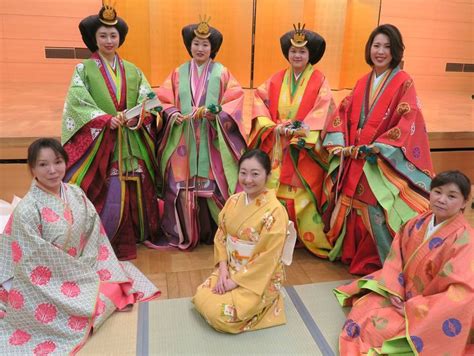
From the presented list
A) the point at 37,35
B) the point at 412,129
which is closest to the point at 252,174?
the point at 412,129

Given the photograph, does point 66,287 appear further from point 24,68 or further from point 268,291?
point 24,68

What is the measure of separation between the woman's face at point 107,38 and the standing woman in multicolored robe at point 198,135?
1.61 ft

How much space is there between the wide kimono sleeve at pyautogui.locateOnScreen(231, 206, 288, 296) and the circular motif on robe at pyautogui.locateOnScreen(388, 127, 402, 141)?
0.96 meters

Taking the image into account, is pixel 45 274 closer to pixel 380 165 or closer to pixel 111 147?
pixel 111 147

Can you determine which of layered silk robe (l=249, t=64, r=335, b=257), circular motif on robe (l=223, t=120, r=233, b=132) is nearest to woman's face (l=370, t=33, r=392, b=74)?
layered silk robe (l=249, t=64, r=335, b=257)

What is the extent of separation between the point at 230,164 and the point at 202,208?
1.42 ft

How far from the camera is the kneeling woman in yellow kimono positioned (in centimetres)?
241

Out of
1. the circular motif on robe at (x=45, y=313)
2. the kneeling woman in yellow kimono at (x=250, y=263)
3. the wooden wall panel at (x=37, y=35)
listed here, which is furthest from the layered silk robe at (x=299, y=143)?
the wooden wall panel at (x=37, y=35)

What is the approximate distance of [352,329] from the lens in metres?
2.38

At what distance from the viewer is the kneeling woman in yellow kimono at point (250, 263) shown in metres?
2.41

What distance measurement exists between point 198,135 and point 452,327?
6.77 ft

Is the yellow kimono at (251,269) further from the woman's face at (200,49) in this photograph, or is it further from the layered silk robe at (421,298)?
the woman's face at (200,49)

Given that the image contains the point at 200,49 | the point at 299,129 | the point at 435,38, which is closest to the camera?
the point at 299,129

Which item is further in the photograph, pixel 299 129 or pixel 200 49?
pixel 200 49
